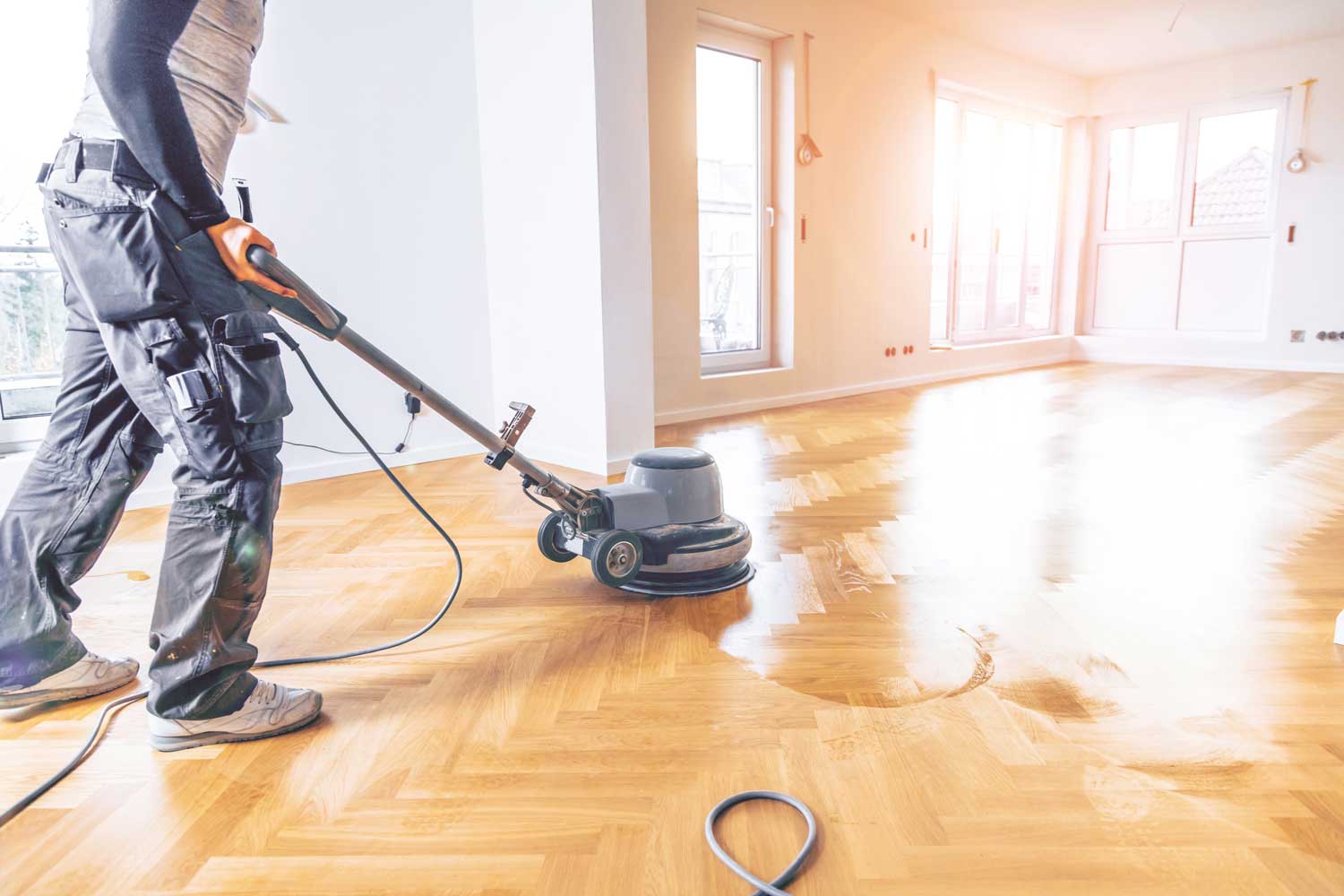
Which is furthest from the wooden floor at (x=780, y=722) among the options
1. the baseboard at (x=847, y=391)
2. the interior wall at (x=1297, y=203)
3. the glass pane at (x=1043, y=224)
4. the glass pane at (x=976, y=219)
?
the glass pane at (x=1043, y=224)

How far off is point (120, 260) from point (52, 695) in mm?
795

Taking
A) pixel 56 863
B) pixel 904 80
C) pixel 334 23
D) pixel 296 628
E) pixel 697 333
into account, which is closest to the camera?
pixel 56 863

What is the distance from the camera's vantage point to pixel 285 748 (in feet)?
4.32

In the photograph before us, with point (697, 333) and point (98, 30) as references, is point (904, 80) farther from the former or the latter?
point (98, 30)

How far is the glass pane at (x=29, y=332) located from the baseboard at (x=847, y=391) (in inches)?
90.0

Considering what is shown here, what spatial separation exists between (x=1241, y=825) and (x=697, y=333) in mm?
3687

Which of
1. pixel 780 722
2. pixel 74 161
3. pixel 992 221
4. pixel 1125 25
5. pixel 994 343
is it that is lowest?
pixel 780 722

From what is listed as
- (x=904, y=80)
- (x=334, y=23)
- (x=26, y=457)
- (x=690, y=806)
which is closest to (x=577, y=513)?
(x=690, y=806)

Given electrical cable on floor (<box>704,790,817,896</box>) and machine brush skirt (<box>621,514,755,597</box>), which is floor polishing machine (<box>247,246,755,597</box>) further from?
electrical cable on floor (<box>704,790,817,896</box>)

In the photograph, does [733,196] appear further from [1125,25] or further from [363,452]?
[1125,25]

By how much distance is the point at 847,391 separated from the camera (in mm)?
5504

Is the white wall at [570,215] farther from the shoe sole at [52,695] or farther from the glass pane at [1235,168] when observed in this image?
the glass pane at [1235,168]

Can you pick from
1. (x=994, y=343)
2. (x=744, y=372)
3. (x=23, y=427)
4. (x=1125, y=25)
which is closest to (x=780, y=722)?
(x=23, y=427)

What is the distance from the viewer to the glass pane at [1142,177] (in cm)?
702
